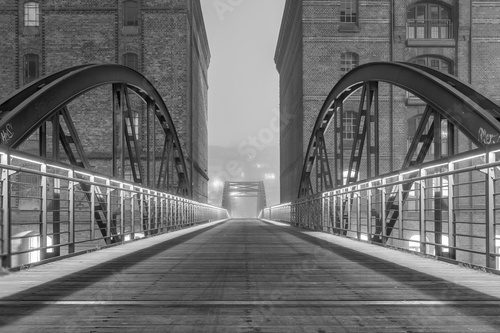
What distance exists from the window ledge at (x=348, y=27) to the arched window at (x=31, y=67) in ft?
56.8

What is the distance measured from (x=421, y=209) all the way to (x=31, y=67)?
29720mm

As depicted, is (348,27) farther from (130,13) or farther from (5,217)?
(5,217)

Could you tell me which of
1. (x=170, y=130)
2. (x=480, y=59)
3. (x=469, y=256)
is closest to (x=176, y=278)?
(x=170, y=130)

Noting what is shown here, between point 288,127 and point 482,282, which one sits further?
point 288,127

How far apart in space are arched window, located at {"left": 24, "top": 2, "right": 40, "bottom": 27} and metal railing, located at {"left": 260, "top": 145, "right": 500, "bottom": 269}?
1784 centimetres

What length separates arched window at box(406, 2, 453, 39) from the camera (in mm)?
31578

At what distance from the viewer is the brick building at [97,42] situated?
3238 cm

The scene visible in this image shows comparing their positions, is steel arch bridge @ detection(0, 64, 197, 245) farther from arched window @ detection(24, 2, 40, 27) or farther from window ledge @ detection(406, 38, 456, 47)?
window ledge @ detection(406, 38, 456, 47)

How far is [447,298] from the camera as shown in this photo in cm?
425

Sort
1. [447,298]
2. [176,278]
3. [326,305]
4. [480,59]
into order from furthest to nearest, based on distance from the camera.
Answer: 1. [480,59]
2. [176,278]
3. [447,298]
4. [326,305]

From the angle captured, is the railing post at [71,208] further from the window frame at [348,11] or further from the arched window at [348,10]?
the arched window at [348,10]

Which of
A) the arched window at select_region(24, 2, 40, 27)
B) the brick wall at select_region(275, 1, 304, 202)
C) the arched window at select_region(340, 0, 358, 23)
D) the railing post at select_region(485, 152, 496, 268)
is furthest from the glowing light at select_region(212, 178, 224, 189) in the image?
the railing post at select_region(485, 152, 496, 268)

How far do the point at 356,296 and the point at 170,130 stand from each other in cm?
1600

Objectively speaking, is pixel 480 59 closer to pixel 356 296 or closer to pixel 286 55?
pixel 286 55
